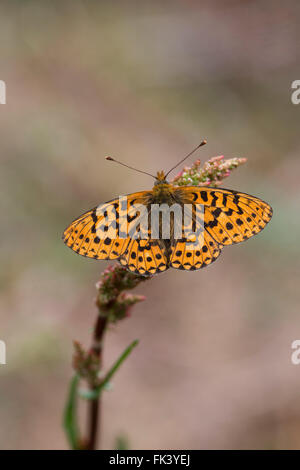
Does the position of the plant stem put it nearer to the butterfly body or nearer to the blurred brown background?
the butterfly body

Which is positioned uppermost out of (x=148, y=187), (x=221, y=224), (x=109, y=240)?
(x=148, y=187)

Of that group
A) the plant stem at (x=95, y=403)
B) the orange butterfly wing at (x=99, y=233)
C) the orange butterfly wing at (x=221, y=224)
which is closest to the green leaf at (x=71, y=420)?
the plant stem at (x=95, y=403)

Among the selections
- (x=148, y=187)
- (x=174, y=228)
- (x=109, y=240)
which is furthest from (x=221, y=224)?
(x=148, y=187)

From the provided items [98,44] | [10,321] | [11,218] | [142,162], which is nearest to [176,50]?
[98,44]

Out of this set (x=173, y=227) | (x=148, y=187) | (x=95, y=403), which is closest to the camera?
(x=95, y=403)

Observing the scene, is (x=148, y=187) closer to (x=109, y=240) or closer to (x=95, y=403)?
(x=109, y=240)

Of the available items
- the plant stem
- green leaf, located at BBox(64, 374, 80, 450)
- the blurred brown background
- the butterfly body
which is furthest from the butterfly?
the blurred brown background
